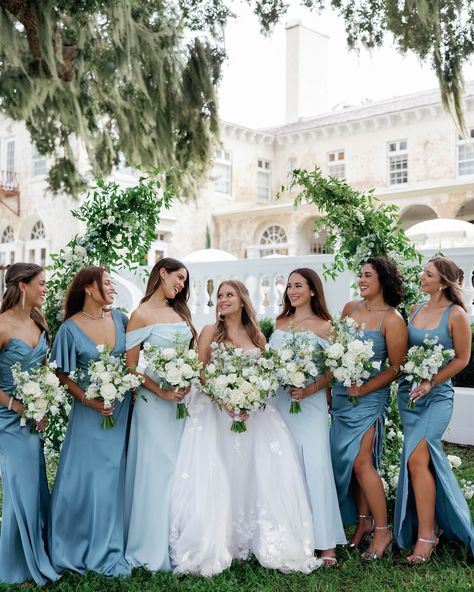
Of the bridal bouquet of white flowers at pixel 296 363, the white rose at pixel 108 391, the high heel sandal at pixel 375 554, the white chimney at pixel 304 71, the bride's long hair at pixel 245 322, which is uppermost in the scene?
the white chimney at pixel 304 71

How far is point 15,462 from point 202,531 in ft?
3.90

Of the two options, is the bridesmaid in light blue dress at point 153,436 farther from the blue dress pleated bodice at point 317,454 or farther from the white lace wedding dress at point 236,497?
A: the blue dress pleated bodice at point 317,454

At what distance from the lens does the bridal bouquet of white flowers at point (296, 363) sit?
13.5 feet

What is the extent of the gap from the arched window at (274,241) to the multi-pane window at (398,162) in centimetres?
428

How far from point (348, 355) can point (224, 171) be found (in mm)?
22646

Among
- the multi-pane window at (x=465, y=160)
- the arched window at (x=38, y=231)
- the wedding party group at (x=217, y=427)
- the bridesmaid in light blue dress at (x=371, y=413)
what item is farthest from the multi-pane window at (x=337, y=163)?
the wedding party group at (x=217, y=427)

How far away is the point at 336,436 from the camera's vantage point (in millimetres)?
4527

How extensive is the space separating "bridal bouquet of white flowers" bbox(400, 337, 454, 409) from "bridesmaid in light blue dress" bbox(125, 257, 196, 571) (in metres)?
1.41

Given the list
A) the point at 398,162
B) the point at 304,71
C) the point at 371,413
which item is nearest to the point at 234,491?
the point at 371,413

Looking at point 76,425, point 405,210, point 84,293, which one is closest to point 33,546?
point 76,425

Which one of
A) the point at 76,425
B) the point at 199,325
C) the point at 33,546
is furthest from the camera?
the point at 199,325

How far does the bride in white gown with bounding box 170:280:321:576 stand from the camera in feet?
13.4

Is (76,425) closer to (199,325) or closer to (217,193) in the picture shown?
(199,325)

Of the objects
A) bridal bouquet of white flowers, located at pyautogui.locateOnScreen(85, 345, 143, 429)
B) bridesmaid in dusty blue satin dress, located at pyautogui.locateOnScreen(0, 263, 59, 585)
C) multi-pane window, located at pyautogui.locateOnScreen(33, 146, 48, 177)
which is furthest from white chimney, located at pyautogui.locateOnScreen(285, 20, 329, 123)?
bridal bouquet of white flowers, located at pyautogui.locateOnScreen(85, 345, 143, 429)
